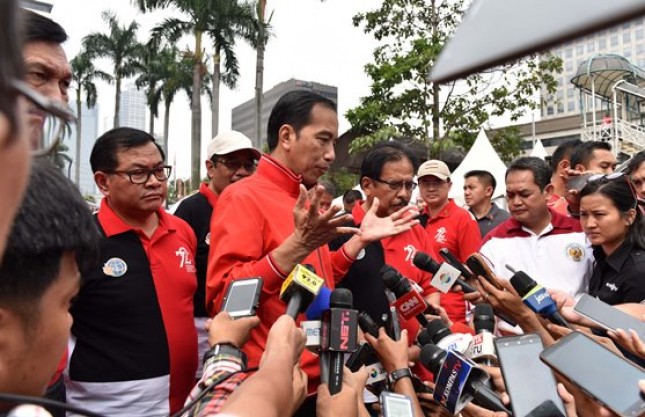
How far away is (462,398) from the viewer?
Answer: 64.6 inches

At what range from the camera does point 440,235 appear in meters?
4.55

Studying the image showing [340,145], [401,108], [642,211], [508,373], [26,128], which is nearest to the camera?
[26,128]

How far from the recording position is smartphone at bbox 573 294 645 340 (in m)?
1.97

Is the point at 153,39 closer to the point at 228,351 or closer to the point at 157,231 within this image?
the point at 157,231

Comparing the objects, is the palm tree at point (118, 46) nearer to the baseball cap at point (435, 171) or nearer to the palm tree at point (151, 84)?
the palm tree at point (151, 84)

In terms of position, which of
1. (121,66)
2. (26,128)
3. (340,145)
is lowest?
(26,128)

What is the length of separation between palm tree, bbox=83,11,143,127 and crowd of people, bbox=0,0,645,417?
1258 inches

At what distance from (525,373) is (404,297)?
71cm

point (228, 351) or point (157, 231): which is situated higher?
point (157, 231)

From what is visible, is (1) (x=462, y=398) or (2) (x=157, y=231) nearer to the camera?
(1) (x=462, y=398)

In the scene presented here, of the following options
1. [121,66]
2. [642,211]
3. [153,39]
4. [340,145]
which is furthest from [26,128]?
[121,66]

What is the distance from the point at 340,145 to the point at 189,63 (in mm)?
9721

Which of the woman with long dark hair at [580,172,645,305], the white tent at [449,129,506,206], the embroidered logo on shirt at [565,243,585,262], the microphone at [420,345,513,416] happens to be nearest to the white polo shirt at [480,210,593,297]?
the embroidered logo on shirt at [565,243,585,262]

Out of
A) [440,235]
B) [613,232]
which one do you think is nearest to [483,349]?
[613,232]
